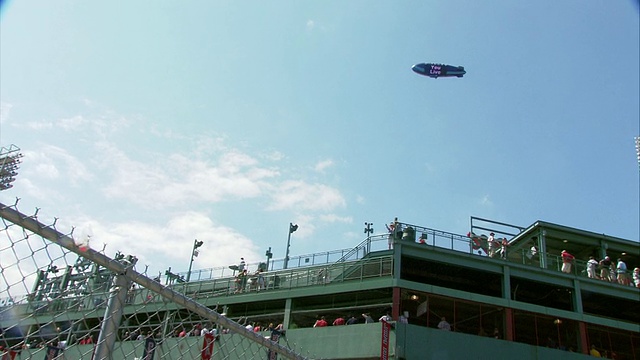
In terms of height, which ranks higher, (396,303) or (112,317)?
(396,303)

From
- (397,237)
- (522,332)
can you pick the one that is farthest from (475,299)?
(522,332)

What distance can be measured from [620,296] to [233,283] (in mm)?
21797

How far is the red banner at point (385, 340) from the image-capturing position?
77.5 feet

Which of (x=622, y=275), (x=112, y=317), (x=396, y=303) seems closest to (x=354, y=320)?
(x=396, y=303)

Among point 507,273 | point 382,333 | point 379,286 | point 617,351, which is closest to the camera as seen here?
point 382,333

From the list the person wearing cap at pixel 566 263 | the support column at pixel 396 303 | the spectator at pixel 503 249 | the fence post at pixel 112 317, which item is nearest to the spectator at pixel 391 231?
the support column at pixel 396 303

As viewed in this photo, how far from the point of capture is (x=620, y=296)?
99.9 ft

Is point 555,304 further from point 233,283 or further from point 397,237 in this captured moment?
point 233,283

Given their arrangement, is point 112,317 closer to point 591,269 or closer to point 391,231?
point 391,231

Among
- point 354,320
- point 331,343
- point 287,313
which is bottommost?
point 331,343

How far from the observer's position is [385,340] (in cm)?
2389

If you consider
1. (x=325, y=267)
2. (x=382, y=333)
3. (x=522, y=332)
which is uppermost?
(x=325, y=267)

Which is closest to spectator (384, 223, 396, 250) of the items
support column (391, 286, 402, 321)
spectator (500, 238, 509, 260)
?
support column (391, 286, 402, 321)

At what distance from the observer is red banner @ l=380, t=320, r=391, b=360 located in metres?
23.6
